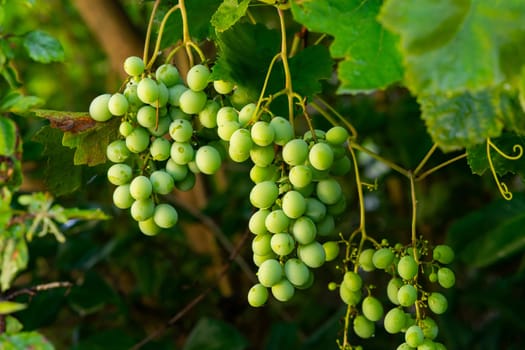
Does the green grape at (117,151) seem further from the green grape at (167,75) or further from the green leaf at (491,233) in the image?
the green leaf at (491,233)

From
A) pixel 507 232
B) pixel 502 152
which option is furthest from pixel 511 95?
pixel 507 232

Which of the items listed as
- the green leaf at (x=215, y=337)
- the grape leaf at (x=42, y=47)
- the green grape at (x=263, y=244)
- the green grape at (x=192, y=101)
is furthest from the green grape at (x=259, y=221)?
the green leaf at (x=215, y=337)

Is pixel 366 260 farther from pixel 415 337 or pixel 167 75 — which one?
pixel 167 75

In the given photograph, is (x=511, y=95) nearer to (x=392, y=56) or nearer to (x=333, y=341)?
(x=392, y=56)

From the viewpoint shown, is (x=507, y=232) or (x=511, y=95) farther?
(x=507, y=232)

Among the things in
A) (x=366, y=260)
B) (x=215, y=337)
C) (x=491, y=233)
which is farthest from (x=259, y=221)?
(x=491, y=233)
